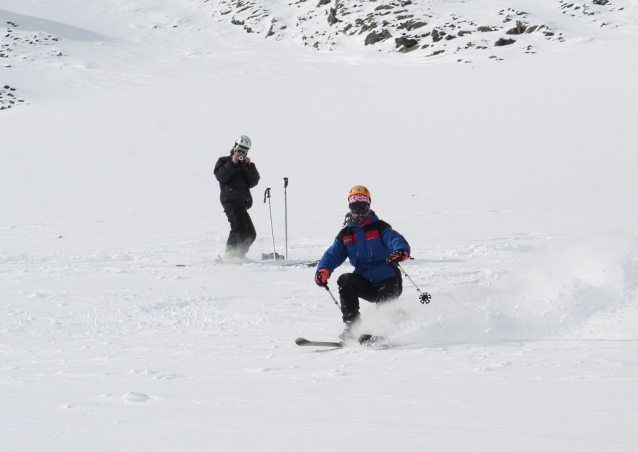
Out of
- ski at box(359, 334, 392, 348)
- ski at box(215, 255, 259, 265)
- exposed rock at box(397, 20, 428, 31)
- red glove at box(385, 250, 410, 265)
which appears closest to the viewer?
ski at box(359, 334, 392, 348)

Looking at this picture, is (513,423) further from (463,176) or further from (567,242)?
(463,176)

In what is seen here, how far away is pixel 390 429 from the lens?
3182mm

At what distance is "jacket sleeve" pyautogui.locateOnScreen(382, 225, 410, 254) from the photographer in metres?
5.80

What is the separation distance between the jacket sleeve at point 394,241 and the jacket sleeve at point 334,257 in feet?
1.30

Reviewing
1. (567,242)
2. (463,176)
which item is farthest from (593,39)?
(567,242)

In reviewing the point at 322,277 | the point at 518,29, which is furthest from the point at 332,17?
the point at 322,277

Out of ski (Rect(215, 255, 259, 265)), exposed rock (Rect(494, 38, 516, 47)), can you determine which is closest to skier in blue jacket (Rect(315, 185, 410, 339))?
ski (Rect(215, 255, 259, 265))

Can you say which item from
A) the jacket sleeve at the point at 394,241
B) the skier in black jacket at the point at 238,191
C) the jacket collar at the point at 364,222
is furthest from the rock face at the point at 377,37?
the jacket sleeve at the point at 394,241

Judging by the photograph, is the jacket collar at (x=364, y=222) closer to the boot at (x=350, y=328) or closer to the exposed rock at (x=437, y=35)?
the boot at (x=350, y=328)

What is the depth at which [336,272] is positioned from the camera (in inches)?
368

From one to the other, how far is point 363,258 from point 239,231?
4.55 metres

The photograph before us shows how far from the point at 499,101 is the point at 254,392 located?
27.3 metres

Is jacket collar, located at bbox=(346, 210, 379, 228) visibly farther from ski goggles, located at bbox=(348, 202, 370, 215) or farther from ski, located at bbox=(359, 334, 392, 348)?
ski, located at bbox=(359, 334, 392, 348)

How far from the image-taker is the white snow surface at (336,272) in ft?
11.2
